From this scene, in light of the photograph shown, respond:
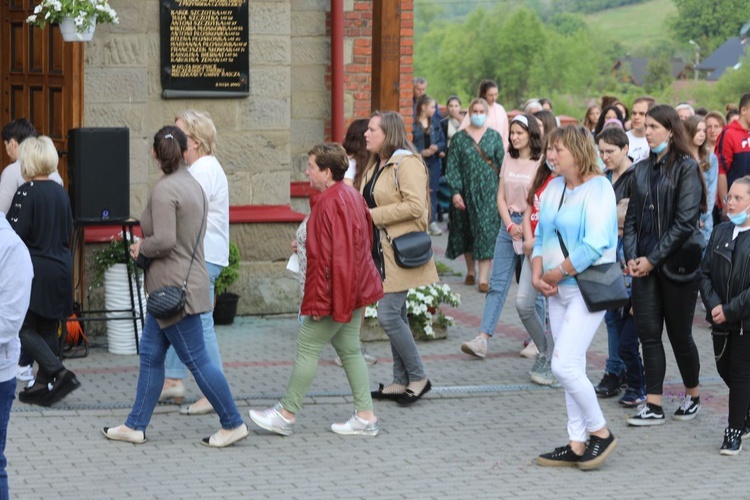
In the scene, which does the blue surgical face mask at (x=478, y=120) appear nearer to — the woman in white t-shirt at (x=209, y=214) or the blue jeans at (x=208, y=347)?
the woman in white t-shirt at (x=209, y=214)

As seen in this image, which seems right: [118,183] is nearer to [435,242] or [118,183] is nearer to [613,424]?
[613,424]

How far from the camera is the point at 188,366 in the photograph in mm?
7309

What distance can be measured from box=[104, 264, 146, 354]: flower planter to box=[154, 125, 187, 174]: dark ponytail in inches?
108

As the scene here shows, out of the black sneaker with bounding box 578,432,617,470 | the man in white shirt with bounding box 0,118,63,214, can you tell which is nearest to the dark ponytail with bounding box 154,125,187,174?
the man in white shirt with bounding box 0,118,63,214

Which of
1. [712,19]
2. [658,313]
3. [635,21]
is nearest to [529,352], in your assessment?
[658,313]

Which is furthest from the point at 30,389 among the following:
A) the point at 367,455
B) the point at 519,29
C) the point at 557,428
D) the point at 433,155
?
the point at 519,29

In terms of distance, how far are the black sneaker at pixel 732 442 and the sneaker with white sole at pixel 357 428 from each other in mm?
2078

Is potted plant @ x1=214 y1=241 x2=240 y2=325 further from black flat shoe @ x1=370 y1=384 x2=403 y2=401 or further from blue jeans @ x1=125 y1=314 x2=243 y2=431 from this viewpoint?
blue jeans @ x1=125 y1=314 x2=243 y2=431

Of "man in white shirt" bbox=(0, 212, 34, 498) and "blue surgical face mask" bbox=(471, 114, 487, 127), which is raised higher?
"blue surgical face mask" bbox=(471, 114, 487, 127)

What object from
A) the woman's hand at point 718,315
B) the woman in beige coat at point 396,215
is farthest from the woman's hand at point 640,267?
the woman in beige coat at point 396,215

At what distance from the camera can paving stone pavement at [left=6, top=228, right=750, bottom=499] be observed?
263 inches

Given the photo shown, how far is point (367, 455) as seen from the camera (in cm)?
730

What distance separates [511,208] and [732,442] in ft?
10.0

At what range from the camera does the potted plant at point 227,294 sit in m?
10.9
